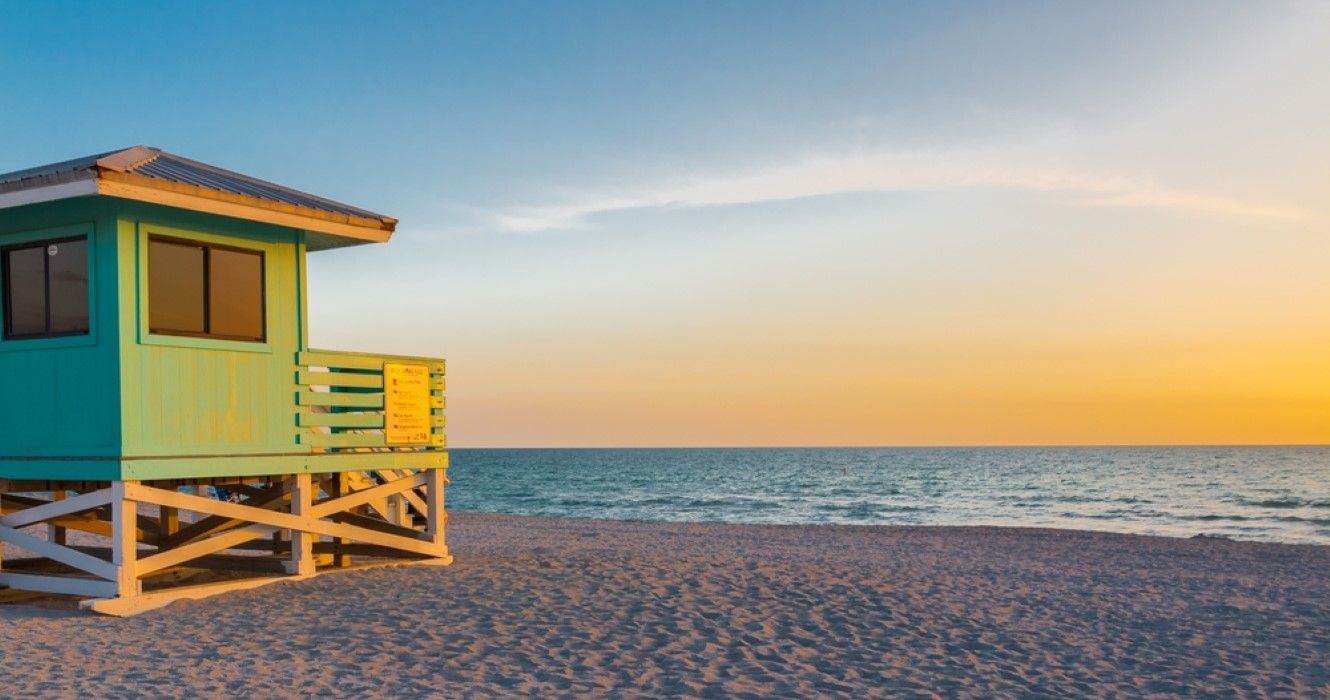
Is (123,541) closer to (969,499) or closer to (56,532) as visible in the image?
(56,532)

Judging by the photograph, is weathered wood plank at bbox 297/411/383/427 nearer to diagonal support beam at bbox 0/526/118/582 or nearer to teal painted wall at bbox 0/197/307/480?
teal painted wall at bbox 0/197/307/480

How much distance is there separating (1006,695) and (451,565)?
Result: 8011 mm

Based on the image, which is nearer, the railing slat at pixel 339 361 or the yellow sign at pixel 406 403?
the railing slat at pixel 339 361

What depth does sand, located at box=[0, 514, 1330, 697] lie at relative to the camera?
27.8 feet

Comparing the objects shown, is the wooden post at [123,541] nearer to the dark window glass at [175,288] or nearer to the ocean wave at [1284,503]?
the dark window glass at [175,288]

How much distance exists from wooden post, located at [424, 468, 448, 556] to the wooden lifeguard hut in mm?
866

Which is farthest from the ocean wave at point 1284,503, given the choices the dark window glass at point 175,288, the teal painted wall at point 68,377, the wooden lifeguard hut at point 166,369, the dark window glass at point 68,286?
the dark window glass at point 68,286

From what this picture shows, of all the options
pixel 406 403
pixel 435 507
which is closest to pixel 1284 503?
pixel 435 507

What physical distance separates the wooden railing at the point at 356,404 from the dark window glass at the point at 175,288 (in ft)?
4.56

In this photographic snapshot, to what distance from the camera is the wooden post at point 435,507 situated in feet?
47.8

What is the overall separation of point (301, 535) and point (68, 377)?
10.5 feet

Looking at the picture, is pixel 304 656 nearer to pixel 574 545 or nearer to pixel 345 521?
pixel 345 521

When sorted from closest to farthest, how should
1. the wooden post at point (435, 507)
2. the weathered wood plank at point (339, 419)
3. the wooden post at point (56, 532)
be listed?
the weathered wood plank at point (339, 419) → the wooden post at point (435, 507) → the wooden post at point (56, 532)

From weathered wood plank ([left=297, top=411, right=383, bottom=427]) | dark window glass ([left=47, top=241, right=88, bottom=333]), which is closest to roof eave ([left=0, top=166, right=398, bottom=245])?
dark window glass ([left=47, top=241, right=88, bottom=333])
